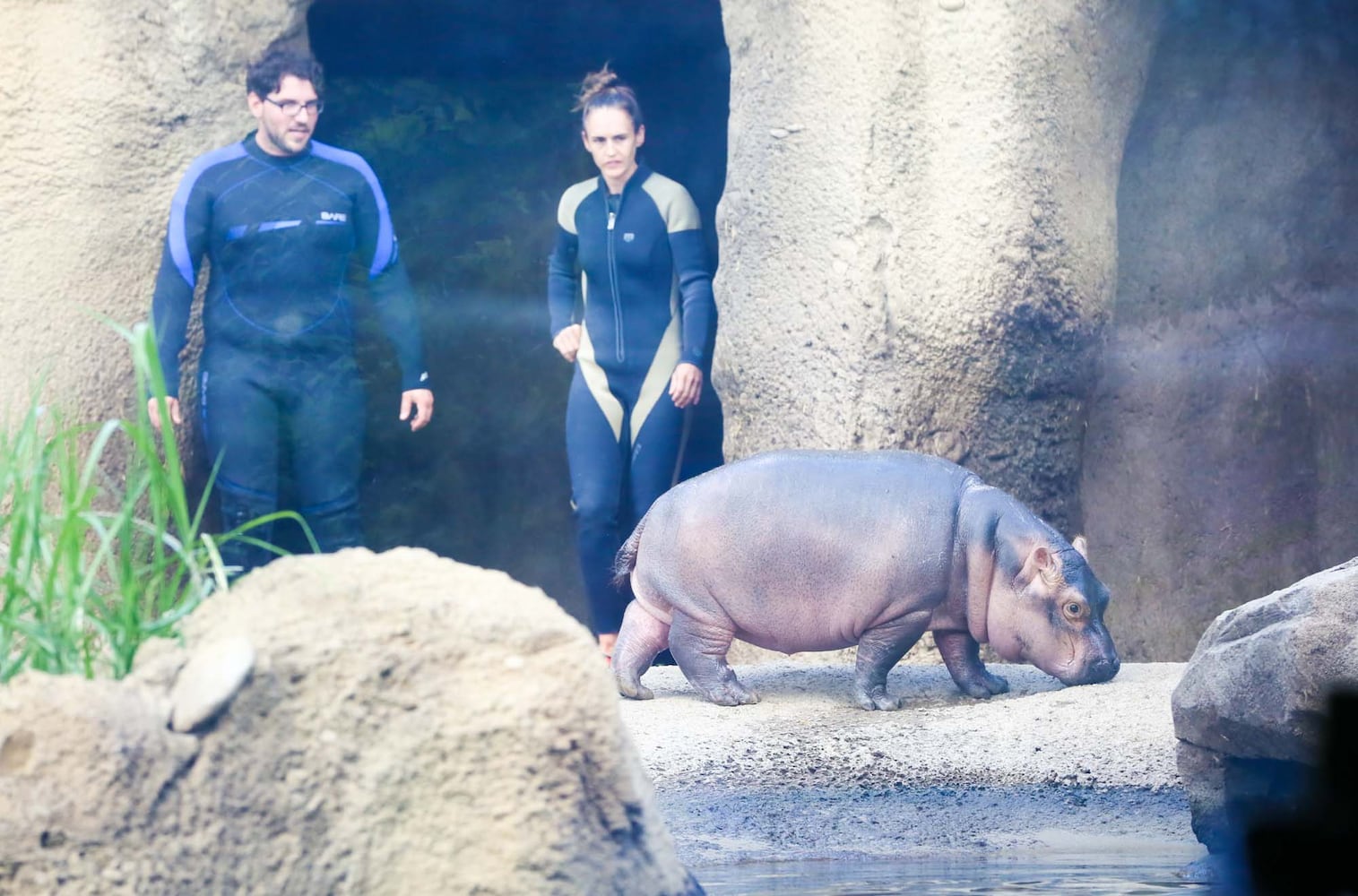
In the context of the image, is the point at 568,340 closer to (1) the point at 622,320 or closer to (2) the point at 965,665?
(1) the point at 622,320

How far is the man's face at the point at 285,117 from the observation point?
5.34m

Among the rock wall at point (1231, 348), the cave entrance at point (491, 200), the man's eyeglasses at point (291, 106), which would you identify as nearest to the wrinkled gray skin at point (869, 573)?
the man's eyeglasses at point (291, 106)

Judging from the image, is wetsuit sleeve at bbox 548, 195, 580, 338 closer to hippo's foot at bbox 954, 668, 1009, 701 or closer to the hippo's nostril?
hippo's foot at bbox 954, 668, 1009, 701

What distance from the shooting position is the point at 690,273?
5824 mm

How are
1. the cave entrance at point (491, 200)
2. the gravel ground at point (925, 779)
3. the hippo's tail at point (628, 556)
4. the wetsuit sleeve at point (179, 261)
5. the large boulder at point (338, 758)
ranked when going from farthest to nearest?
the cave entrance at point (491, 200), the wetsuit sleeve at point (179, 261), the hippo's tail at point (628, 556), the gravel ground at point (925, 779), the large boulder at point (338, 758)

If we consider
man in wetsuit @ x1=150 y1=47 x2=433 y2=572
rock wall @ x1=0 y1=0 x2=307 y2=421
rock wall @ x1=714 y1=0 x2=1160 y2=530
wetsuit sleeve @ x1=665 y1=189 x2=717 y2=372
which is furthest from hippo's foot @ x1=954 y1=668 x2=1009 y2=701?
rock wall @ x1=0 y1=0 x2=307 y2=421

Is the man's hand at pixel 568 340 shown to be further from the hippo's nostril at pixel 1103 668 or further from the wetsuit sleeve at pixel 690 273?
the hippo's nostril at pixel 1103 668

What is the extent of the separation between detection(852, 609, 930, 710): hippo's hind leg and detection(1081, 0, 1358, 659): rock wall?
2.32 m

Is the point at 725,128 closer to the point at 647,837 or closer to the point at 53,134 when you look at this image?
the point at 53,134

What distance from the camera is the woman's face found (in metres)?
5.80

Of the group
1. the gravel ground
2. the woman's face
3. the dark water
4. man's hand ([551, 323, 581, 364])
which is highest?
the woman's face

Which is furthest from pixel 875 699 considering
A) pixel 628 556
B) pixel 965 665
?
pixel 628 556

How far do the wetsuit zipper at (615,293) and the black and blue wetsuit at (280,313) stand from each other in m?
0.77

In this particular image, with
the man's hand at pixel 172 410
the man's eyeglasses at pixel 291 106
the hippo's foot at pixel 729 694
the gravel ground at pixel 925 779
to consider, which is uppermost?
the man's eyeglasses at pixel 291 106
